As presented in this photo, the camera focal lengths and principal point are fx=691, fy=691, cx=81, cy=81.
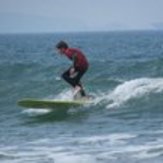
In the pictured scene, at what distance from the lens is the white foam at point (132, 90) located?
1778 centimetres

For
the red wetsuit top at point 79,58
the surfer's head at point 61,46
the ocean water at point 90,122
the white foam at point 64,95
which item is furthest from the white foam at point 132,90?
the surfer's head at point 61,46

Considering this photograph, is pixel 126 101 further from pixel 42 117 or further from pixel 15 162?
pixel 15 162

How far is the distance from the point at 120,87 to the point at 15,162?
9786 millimetres

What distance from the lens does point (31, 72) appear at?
27.5 m

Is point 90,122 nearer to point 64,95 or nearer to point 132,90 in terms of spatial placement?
point 132,90

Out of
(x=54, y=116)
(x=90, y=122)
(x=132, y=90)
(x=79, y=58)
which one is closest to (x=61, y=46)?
(x=79, y=58)

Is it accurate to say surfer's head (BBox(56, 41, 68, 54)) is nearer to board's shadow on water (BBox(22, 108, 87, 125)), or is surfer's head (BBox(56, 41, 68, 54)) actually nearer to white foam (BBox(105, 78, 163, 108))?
board's shadow on water (BBox(22, 108, 87, 125))

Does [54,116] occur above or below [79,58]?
below

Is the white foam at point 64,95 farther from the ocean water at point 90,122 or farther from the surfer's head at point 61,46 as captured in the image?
the surfer's head at point 61,46

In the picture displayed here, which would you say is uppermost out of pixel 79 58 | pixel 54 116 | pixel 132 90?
pixel 79 58

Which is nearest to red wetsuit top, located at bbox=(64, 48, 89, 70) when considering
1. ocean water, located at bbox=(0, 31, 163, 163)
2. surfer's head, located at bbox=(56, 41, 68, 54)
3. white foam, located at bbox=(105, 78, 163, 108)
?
surfer's head, located at bbox=(56, 41, 68, 54)

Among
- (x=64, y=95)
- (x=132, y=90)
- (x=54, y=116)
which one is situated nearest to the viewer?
(x=54, y=116)

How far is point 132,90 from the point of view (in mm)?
18969

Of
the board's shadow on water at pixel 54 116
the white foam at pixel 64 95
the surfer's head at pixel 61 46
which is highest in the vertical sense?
the surfer's head at pixel 61 46
